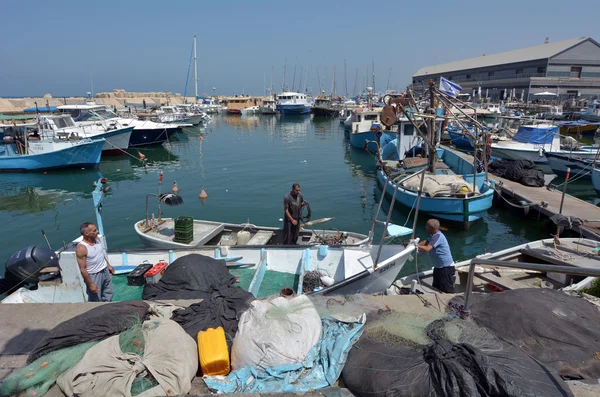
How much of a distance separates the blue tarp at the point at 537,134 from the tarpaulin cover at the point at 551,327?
2823 cm

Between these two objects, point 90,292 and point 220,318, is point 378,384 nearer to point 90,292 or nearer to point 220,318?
point 220,318

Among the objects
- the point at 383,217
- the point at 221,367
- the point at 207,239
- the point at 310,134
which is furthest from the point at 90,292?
the point at 310,134

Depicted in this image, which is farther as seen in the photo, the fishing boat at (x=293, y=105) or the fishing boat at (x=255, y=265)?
the fishing boat at (x=293, y=105)

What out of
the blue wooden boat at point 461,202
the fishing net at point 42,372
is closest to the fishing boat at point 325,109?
the blue wooden boat at point 461,202

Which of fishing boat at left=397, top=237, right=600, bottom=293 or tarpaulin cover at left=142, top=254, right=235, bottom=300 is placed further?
fishing boat at left=397, top=237, right=600, bottom=293

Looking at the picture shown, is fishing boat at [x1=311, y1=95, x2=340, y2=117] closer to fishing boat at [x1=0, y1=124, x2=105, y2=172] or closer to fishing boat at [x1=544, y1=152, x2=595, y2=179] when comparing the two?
fishing boat at [x1=544, y1=152, x2=595, y2=179]

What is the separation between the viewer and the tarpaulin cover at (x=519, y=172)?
18.5 m

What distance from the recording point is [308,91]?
4424 inches

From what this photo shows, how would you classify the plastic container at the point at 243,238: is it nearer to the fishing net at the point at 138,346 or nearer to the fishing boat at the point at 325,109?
the fishing net at the point at 138,346

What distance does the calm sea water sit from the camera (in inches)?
584

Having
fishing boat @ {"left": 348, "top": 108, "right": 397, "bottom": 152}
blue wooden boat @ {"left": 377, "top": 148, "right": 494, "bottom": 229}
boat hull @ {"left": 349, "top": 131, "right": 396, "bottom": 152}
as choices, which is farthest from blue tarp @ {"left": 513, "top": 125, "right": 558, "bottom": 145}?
blue wooden boat @ {"left": 377, "top": 148, "right": 494, "bottom": 229}

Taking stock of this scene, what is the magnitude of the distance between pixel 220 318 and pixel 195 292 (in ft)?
5.58

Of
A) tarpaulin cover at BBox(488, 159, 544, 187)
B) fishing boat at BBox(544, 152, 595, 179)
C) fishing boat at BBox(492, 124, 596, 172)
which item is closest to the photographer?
tarpaulin cover at BBox(488, 159, 544, 187)

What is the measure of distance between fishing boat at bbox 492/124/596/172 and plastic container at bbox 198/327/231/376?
27855 mm
